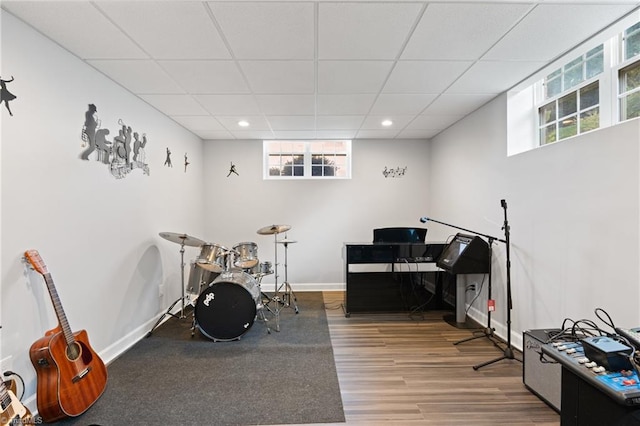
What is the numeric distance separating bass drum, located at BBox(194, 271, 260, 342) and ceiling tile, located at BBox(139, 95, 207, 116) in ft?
6.40

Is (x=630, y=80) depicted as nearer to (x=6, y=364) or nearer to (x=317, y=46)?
(x=317, y=46)

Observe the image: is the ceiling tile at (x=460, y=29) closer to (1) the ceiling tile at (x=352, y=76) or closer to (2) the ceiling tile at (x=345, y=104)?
(1) the ceiling tile at (x=352, y=76)

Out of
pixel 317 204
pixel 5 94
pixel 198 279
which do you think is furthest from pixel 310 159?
pixel 5 94

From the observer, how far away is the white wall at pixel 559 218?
2.01m

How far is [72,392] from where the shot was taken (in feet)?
6.63

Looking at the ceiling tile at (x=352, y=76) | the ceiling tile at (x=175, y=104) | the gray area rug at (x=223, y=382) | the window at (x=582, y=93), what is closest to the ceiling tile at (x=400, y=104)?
the ceiling tile at (x=352, y=76)

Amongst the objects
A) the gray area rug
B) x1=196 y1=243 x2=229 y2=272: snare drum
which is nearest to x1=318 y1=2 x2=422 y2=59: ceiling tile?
x1=196 y1=243 x2=229 y2=272: snare drum

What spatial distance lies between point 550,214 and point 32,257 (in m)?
3.87

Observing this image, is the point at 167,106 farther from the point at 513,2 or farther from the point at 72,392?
the point at 513,2

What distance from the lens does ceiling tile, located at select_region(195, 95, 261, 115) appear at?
3.24m

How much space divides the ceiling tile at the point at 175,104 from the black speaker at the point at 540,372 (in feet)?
12.3

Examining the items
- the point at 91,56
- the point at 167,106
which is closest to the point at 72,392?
the point at 91,56

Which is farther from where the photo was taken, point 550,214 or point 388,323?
point 388,323

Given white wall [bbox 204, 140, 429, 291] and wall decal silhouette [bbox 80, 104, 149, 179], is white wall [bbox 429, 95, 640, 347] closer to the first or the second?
white wall [bbox 204, 140, 429, 291]
